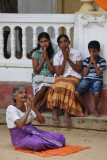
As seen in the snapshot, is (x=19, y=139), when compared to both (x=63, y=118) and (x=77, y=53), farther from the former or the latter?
(x=77, y=53)

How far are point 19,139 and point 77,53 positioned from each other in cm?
199

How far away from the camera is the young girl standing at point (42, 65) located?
7.89m

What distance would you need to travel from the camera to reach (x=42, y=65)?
7922 mm

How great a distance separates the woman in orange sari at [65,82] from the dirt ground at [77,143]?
27 cm

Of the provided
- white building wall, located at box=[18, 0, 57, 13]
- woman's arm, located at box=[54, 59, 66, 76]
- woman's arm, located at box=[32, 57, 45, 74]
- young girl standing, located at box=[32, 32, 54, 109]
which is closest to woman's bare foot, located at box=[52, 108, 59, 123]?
young girl standing, located at box=[32, 32, 54, 109]

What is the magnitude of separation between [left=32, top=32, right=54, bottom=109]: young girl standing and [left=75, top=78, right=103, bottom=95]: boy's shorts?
1.70ft

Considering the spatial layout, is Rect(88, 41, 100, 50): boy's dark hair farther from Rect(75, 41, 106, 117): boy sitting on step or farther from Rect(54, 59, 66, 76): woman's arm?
Rect(54, 59, 66, 76): woman's arm

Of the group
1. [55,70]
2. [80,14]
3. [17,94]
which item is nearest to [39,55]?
[55,70]

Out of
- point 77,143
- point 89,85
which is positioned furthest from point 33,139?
point 89,85

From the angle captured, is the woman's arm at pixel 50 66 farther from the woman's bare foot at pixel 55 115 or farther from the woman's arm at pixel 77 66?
the woman's bare foot at pixel 55 115

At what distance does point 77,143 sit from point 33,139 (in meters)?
0.85

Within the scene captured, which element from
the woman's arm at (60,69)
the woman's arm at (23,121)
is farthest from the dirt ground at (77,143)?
the woman's arm at (60,69)

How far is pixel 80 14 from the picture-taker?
7906mm

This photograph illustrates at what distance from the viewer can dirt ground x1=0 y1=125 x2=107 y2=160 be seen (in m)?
6.19
